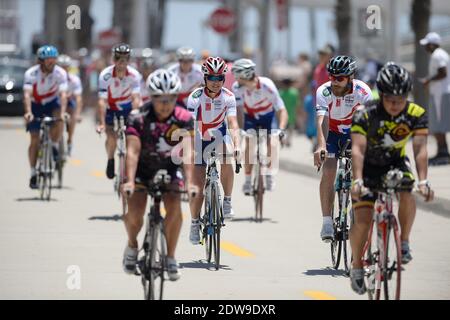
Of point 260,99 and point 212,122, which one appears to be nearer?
point 212,122

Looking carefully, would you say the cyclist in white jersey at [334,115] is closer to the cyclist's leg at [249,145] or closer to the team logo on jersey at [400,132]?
the team logo on jersey at [400,132]

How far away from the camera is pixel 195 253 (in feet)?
49.4

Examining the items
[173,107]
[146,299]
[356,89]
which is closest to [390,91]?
[173,107]

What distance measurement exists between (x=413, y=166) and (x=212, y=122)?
9137mm

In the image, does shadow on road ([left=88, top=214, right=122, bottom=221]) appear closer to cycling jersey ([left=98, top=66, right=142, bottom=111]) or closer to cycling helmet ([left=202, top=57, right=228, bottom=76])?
cycling jersey ([left=98, top=66, right=142, bottom=111])

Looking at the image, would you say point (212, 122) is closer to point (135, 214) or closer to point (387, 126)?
point (135, 214)

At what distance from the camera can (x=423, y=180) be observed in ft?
36.0

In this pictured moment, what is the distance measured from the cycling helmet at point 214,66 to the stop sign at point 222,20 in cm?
2427

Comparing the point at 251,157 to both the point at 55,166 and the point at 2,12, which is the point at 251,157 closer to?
the point at 55,166

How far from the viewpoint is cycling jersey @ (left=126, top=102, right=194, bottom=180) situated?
11117mm

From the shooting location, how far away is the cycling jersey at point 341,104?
14.2m

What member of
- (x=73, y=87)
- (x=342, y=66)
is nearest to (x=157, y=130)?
(x=342, y=66)

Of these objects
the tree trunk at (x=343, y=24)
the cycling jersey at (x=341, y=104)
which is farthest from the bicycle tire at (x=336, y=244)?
the tree trunk at (x=343, y=24)

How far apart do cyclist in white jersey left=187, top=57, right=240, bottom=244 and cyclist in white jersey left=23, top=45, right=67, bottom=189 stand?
563 cm
